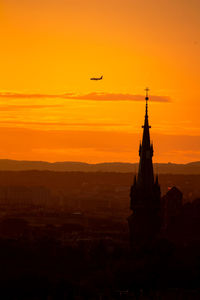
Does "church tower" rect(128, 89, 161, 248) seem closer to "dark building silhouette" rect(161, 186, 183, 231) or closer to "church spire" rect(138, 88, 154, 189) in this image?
"church spire" rect(138, 88, 154, 189)

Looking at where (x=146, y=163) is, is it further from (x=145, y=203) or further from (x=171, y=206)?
(x=171, y=206)

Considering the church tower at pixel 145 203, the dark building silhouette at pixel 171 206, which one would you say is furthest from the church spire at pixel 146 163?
the dark building silhouette at pixel 171 206

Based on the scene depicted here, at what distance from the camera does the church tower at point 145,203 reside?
122 meters

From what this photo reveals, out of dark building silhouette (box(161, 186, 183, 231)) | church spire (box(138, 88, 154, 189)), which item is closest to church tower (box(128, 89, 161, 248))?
church spire (box(138, 88, 154, 189))

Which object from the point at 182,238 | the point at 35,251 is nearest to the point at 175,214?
the point at 182,238

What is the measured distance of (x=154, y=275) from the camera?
10662cm

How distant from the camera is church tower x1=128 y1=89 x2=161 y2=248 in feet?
399

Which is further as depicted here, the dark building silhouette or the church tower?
the dark building silhouette

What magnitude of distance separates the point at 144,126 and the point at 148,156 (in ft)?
13.2

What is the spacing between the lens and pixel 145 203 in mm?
121438

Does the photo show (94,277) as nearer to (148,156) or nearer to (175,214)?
(148,156)

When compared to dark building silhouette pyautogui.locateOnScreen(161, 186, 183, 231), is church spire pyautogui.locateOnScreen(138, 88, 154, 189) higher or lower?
higher

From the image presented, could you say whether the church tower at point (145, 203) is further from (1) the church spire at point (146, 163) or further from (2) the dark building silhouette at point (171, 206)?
(2) the dark building silhouette at point (171, 206)

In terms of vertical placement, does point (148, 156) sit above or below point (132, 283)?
above
